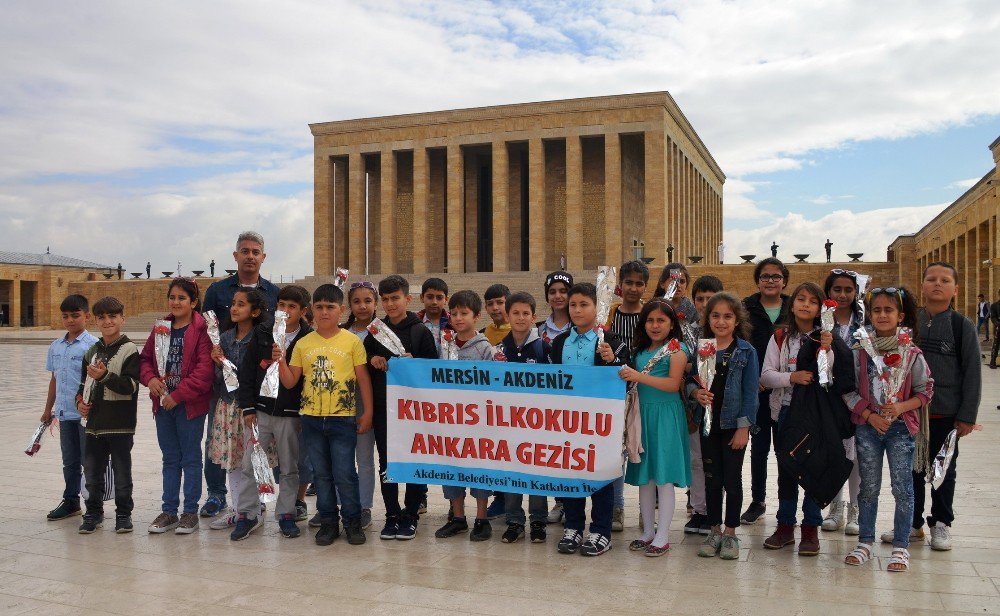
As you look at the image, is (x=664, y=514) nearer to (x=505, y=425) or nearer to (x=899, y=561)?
(x=505, y=425)

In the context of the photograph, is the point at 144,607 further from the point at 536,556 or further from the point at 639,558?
the point at 639,558

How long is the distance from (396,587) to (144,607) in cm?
135

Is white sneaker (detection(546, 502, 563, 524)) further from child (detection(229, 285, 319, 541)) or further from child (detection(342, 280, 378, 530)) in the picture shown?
child (detection(229, 285, 319, 541))

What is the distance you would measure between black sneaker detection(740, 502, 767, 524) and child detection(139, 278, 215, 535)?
13.5 feet

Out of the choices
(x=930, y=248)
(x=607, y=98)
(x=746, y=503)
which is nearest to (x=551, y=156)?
(x=607, y=98)

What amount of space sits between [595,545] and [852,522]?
6.59ft

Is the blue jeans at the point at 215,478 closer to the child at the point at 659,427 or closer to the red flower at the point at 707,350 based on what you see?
the child at the point at 659,427

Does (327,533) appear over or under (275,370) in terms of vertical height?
under

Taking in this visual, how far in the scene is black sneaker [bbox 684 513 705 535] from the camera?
5629mm

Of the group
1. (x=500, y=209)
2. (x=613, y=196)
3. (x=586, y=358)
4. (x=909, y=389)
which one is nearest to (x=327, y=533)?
(x=586, y=358)

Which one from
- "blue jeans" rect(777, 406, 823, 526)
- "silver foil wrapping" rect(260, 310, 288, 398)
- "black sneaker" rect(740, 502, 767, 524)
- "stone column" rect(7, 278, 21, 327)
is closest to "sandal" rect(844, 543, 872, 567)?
"blue jeans" rect(777, 406, 823, 526)

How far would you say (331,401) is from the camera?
557 cm

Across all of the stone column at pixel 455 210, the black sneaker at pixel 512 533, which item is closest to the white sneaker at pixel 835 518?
the black sneaker at pixel 512 533

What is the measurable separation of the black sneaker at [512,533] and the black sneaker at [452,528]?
1.03 feet
